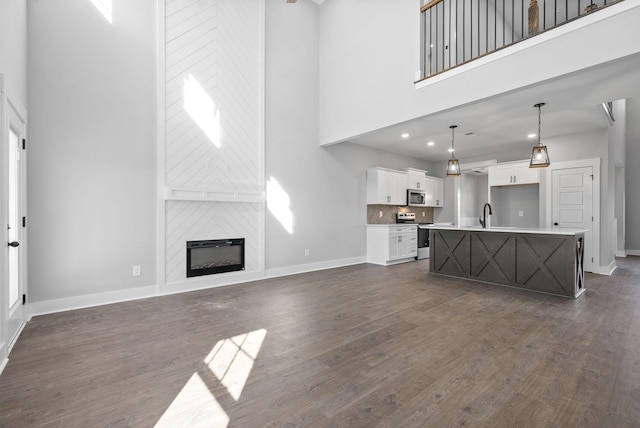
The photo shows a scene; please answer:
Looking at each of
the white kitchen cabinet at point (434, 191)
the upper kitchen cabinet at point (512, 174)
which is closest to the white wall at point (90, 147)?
the white kitchen cabinet at point (434, 191)

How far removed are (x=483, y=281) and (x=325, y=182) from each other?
11.3 ft

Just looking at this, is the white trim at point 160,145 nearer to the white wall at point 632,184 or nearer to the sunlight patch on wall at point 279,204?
the sunlight patch on wall at point 279,204

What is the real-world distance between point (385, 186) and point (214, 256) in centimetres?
419

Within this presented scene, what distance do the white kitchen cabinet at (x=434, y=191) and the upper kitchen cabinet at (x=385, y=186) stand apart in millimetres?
1129

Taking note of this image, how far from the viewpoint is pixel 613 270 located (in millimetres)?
6180

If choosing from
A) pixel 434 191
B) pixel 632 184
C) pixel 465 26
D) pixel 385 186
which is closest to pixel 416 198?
pixel 434 191

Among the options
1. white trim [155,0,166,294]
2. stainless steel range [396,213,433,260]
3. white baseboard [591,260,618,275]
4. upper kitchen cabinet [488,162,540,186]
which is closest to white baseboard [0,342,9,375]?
white trim [155,0,166,294]

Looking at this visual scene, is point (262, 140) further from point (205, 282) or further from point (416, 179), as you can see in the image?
point (416, 179)

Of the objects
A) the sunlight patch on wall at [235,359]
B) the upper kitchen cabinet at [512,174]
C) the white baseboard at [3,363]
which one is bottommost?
the sunlight patch on wall at [235,359]

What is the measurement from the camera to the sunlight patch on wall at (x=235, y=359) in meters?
2.09

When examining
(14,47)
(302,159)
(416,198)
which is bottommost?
(416,198)

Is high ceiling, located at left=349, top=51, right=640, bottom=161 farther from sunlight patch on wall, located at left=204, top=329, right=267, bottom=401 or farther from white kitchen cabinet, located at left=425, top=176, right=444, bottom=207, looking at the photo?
sunlight patch on wall, located at left=204, top=329, right=267, bottom=401

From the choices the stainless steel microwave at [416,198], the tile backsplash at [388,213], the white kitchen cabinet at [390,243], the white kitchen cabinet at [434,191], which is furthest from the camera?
the white kitchen cabinet at [434,191]

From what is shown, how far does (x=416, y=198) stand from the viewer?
788cm
